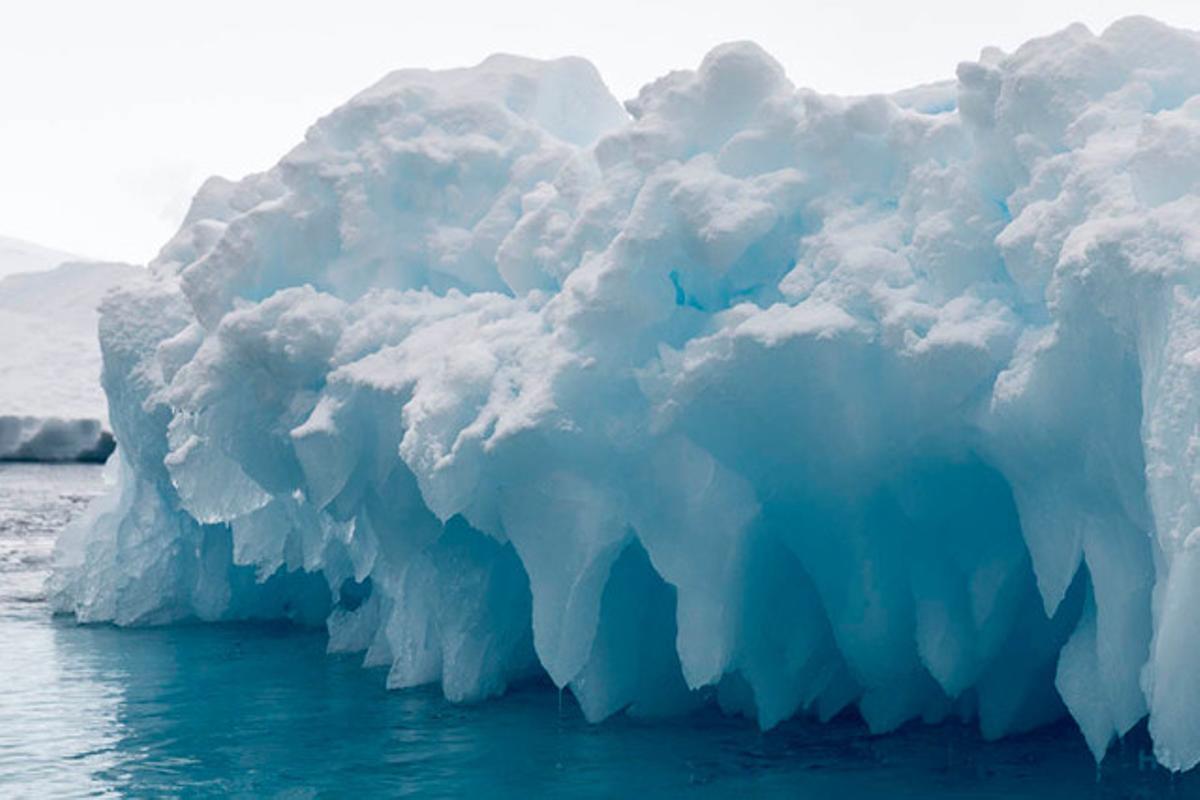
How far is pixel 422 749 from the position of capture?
9.10 m

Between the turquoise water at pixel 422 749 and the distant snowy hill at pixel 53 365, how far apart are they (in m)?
29.4

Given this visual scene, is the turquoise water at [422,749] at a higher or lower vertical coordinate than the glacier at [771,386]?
lower

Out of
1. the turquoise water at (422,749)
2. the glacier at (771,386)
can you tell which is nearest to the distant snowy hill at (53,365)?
the turquoise water at (422,749)

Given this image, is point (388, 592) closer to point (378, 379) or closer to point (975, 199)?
point (378, 379)

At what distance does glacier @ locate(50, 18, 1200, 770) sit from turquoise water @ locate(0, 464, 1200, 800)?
276 mm

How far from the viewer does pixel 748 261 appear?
923 cm

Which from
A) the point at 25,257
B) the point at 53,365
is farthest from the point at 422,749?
the point at 25,257

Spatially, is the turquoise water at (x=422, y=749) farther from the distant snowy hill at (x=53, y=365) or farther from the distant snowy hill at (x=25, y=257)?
the distant snowy hill at (x=25, y=257)

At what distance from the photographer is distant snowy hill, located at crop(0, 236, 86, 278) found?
122 metres

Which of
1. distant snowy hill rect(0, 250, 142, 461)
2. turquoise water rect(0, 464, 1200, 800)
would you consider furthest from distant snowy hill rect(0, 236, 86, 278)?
turquoise water rect(0, 464, 1200, 800)

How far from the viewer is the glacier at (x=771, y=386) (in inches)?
293

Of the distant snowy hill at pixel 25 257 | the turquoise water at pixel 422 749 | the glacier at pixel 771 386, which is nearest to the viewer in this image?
the glacier at pixel 771 386

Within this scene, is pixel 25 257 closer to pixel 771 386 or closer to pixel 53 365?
pixel 53 365

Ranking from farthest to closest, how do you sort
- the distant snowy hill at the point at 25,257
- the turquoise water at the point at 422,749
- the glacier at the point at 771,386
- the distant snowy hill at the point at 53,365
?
the distant snowy hill at the point at 25,257
the distant snowy hill at the point at 53,365
the turquoise water at the point at 422,749
the glacier at the point at 771,386
